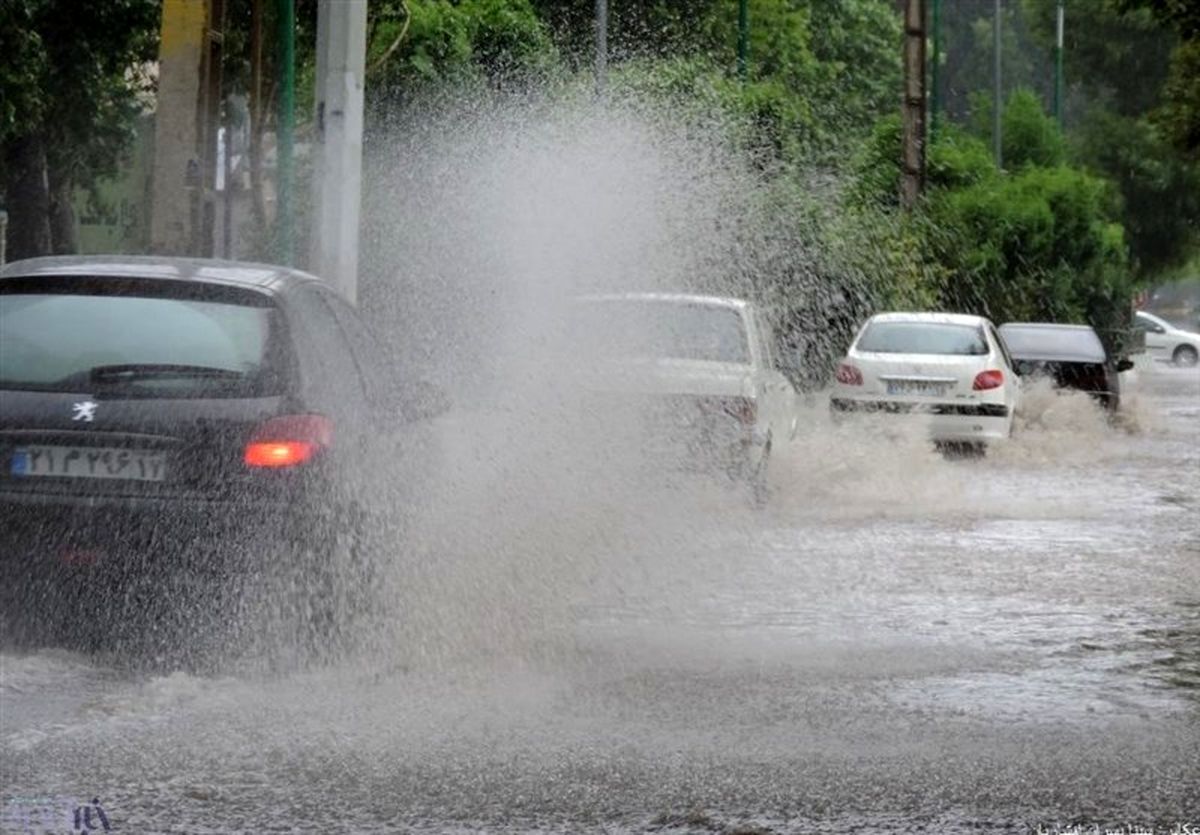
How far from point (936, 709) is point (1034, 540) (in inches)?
269

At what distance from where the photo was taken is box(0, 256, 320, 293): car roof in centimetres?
877

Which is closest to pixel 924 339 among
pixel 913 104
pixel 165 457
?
pixel 913 104

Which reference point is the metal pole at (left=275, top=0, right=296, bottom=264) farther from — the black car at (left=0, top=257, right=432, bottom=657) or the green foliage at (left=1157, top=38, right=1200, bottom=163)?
the green foliage at (left=1157, top=38, right=1200, bottom=163)

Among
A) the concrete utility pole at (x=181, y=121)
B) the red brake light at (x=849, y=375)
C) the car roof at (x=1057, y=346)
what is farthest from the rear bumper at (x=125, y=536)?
the car roof at (x=1057, y=346)

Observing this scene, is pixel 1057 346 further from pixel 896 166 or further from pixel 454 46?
pixel 896 166

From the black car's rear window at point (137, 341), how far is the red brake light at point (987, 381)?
48.4 feet

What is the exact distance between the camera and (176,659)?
8461 millimetres

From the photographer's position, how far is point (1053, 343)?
29734 millimetres

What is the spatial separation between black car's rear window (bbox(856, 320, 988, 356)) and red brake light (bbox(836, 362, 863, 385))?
426mm

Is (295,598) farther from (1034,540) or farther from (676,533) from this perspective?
(1034,540)

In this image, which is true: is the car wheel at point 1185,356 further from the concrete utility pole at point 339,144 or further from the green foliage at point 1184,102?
the concrete utility pole at point 339,144

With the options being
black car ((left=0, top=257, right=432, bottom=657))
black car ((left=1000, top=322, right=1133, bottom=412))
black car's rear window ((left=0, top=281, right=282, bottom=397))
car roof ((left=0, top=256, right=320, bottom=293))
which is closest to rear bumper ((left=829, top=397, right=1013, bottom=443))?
black car ((left=1000, top=322, right=1133, bottom=412))

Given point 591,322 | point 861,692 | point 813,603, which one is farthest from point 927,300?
point 861,692

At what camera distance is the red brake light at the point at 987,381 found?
2262 cm
